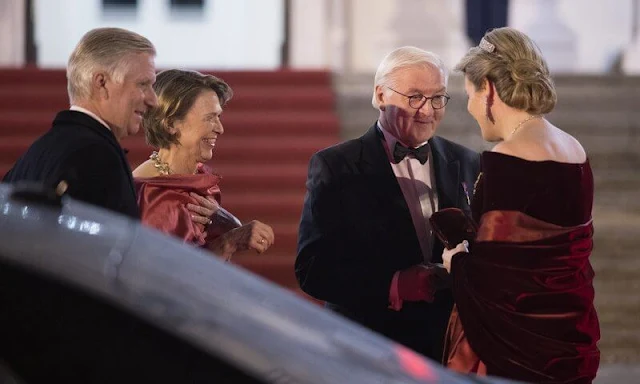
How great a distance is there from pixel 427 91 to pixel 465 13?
8.18 m

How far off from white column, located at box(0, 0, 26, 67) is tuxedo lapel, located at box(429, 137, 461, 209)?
333 inches

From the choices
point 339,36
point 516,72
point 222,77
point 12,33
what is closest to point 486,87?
point 516,72

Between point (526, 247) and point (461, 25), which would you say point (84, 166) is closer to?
point (526, 247)

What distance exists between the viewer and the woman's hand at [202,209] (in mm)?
3869

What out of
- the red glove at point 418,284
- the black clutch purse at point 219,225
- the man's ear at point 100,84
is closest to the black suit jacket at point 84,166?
the man's ear at point 100,84

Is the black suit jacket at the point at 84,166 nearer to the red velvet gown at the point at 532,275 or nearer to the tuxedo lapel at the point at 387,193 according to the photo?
the red velvet gown at the point at 532,275

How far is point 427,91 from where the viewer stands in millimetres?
4082

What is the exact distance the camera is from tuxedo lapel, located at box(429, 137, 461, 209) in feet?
13.6

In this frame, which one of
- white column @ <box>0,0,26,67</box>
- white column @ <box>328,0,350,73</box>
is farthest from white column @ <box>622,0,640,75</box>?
white column @ <box>0,0,26,67</box>

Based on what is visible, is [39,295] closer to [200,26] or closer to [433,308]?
[433,308]

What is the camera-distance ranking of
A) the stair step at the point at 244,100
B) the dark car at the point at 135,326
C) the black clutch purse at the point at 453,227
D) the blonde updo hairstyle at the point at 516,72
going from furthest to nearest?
the stair step at the point at 244,100 < the black clutch purse at the point at 453,227 < the blonde updo hairstyle at the point at 516,72 < the dark car at the point at 135,326

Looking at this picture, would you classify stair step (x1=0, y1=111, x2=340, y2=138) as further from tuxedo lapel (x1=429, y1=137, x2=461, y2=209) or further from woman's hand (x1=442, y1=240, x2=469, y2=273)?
woman's hand (x1=442, y1=240, x2=469, y2=273)

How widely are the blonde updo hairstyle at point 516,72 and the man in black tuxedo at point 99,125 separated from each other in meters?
0.97

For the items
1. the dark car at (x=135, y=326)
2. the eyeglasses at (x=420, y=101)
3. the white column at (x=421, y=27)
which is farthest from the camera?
the white column at (x=421, y=27)
